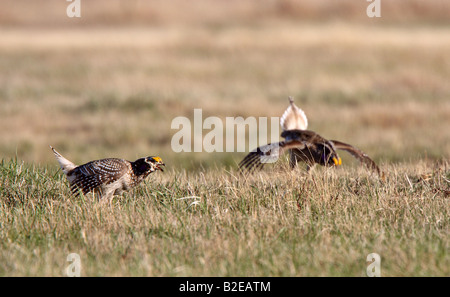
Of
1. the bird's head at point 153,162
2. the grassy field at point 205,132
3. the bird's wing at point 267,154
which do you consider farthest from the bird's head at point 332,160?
the bird's head at point 153,162

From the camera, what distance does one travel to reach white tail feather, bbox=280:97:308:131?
9.67 metres

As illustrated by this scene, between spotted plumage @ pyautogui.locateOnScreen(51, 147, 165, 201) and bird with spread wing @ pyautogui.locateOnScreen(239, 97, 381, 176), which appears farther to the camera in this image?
bird with spread wing @ pyautogui.locateOnScreen(239, 97, 381, 176)

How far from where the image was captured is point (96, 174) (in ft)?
22.1

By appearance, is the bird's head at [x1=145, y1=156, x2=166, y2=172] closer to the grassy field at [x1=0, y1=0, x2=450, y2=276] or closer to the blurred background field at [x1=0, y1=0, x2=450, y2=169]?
the grassy field at [x1=0, y1=0, x2=450, y2=276]

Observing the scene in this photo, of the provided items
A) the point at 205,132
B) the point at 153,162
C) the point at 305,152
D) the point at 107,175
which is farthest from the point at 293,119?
the point at 205,132

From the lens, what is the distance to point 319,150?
8.11 meters

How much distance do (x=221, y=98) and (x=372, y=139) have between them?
540 cm

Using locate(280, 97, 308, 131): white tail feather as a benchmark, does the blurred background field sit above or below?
above

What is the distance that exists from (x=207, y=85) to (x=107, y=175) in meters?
15.4

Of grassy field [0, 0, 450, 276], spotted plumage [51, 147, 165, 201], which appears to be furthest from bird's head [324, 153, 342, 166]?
spotted plumage [51, 147, 165, 201]

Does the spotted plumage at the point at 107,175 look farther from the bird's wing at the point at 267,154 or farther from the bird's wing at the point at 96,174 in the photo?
the bird's wing at the point at 267,154

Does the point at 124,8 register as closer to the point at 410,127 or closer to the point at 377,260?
the point at 410,127

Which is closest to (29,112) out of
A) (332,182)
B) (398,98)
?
(398,98)

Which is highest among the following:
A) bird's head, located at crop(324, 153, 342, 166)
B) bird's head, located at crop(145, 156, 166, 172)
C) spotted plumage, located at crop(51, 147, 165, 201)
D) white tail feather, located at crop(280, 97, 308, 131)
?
white tail feather, located at crop(280, 97, 308, 131)
